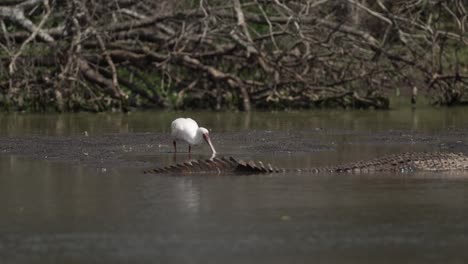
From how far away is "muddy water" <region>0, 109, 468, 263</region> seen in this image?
7.17 meters

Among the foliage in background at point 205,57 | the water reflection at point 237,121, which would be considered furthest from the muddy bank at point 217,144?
the foliage in background at point 205,57

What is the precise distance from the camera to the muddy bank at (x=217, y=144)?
13.7m

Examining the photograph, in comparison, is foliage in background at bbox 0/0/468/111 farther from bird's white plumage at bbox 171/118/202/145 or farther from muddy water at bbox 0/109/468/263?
bird's white plumage at bbox 171/118/202/145

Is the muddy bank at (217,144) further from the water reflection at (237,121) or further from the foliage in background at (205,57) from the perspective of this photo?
the foliage in background at (205,57)

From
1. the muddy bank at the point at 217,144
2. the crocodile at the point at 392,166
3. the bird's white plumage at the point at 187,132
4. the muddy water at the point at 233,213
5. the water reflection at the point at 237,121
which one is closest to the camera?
the muddy water at the point at 233,213

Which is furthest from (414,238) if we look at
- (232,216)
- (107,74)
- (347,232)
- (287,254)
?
(107,74)

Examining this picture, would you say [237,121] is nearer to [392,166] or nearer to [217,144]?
[217,144]

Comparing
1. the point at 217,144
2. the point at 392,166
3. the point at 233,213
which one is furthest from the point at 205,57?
the point at 233,213

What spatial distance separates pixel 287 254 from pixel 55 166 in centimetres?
588

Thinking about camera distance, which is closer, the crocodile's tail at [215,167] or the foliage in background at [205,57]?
the crocodile's tail at [215,167]

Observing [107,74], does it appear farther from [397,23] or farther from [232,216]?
[232,216]

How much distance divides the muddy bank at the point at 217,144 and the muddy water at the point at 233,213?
0.13 m

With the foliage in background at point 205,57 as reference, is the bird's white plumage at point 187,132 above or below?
below

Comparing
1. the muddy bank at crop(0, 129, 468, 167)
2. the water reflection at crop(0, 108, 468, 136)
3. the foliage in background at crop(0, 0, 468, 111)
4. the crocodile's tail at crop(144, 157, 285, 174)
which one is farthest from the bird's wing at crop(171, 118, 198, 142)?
the foliage in background at crop(0, 0, 468, 111)
